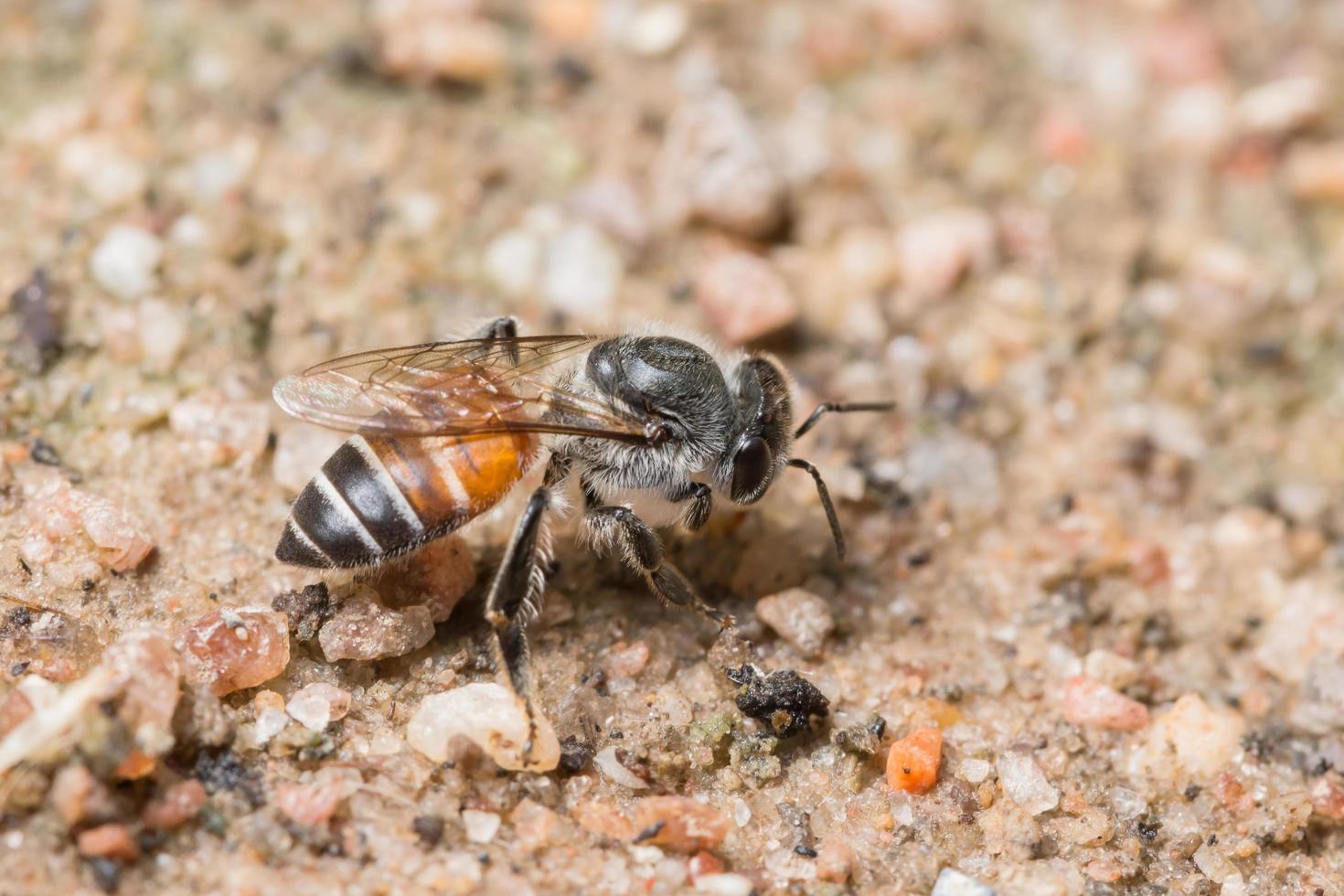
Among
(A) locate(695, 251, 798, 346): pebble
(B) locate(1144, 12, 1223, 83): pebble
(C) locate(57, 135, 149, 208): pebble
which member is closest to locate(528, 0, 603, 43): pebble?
(A) locate(695, 251, 798, 346): pebble

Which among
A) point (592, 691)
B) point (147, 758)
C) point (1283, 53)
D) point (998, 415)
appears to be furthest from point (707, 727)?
point (1283, 53)

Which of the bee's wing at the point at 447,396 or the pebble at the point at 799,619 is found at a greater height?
the bee's wing at the point at 447,396

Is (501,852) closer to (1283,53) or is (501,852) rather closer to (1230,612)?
(1230,612)

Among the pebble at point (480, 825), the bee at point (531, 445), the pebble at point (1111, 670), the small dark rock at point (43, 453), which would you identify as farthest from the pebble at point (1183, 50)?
the small dark rock at point (43, 453)

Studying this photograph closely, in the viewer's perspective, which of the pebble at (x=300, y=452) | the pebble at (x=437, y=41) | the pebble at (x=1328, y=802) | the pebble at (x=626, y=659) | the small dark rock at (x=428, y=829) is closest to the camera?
the small dark rock at (x=428, y=829)

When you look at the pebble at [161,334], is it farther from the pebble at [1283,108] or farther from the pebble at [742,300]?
the pebble at [1283,108]

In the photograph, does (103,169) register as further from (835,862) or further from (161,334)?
(835,862)

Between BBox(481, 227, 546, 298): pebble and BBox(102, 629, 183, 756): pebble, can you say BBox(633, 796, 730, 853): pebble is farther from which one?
BBox(481, 227, 546, 298): pebble
